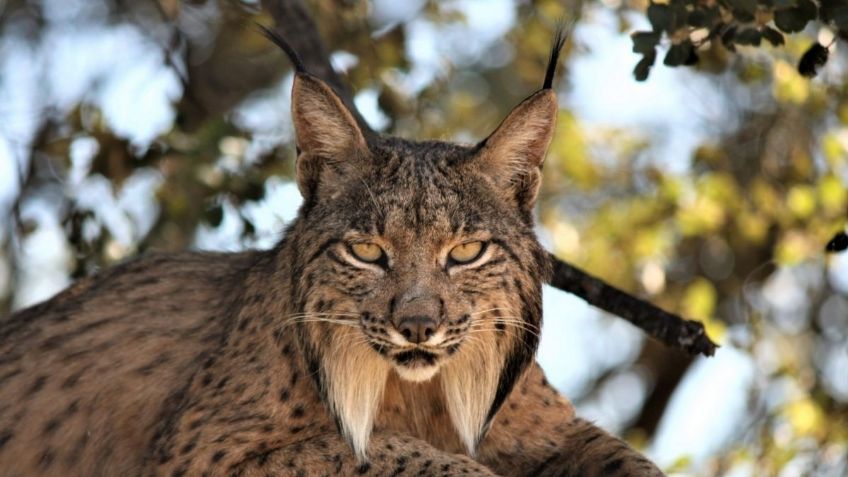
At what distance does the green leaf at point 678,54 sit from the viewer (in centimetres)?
689

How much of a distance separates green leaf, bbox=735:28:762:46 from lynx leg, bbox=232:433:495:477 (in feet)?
7.08

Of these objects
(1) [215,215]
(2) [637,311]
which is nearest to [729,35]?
(2) [637,311]

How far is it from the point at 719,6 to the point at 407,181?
1.60 meters

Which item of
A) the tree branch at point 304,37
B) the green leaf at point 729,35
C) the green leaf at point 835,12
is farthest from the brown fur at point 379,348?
the tree branch at point 304,37

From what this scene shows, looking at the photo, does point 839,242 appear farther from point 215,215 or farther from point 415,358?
point 215,215

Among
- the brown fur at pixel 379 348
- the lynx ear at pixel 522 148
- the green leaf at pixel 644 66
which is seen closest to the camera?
the brown fur at pixel 379 348

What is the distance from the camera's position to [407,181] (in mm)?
6805

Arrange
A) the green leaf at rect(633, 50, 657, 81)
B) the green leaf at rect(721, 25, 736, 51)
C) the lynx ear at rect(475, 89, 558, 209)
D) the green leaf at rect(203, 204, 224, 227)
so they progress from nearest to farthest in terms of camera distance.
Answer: the green leaf at rect(633, 50, 657, 81) → the lynx ear at rect(475, 89, 558, 209) → the green leaf at rect(721, 25, 736, 51) → the green leaf at rect(203, 204, 224, 227)

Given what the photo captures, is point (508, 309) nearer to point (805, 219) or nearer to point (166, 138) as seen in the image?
point (166, 138)

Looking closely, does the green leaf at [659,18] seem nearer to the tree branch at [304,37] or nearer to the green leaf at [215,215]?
the tree branch at [304,37]

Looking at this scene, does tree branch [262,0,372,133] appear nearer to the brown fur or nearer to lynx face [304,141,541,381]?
the brown fur

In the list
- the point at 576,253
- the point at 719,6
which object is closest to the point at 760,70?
the point at 576,253

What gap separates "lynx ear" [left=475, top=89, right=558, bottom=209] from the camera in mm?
6875

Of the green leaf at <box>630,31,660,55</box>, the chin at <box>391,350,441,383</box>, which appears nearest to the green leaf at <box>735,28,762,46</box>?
the green leaf at <box>630,31,660,55</box>
